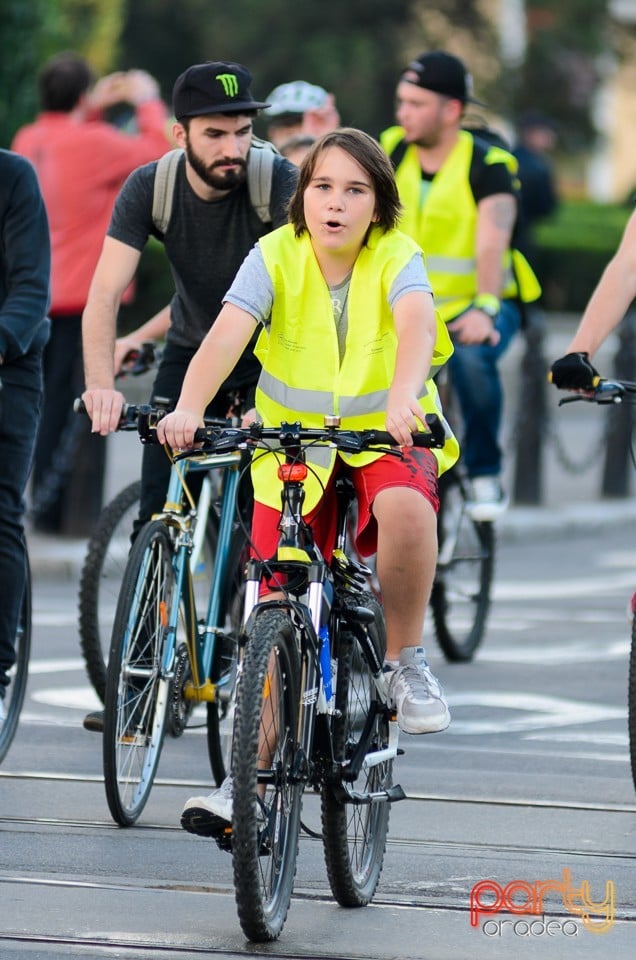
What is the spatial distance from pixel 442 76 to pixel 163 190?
2.61 meters

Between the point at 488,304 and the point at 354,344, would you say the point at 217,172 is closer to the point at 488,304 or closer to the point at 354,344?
the point at 354,344

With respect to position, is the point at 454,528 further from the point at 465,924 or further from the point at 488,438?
the point at 465,924

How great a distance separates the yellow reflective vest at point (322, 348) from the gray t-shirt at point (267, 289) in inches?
0.8

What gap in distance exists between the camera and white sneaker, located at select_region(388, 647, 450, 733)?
4746 millimetres

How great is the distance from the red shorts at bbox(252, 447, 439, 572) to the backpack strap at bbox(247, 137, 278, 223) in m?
1.30

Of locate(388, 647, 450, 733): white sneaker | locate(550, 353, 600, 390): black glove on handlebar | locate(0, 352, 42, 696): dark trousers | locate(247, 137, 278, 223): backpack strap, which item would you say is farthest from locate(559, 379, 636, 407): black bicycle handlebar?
locate(0, 352, 42, 696): dark trousers

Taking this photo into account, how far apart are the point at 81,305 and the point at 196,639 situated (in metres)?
5.39

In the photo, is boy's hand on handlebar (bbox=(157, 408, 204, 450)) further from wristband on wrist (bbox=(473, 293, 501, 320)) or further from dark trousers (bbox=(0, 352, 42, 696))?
wristband on wrist (bbox=(473, 293, 501, 320))

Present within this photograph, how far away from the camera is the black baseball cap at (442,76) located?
8227 millimetres

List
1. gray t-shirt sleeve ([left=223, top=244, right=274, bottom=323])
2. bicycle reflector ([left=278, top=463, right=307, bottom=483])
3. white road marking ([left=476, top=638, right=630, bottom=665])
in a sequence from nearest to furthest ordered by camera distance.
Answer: bicycle reflector ([left=278, top=463, right=307, bottom=483]) → gray t-shirt sleeve ([left=223, top=244, right=274, bottom=323]) → white road marking ([left=476, top=638, right=630, bottom=665])

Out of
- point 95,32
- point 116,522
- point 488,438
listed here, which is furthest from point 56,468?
point 95,32

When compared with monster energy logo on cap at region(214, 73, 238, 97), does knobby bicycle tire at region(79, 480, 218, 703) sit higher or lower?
lower

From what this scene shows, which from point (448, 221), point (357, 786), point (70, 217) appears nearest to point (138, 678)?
point (357, 786)

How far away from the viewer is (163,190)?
233 inches
